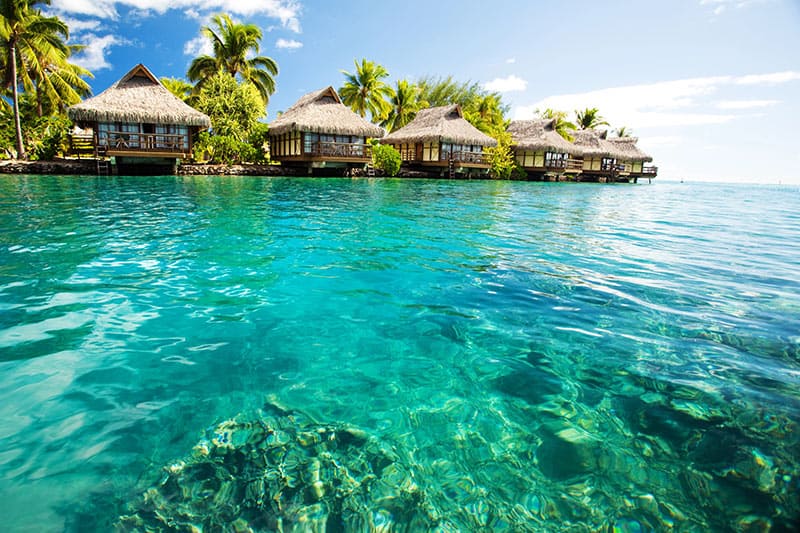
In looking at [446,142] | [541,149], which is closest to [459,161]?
[446,142]

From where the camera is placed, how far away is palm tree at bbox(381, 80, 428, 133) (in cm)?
3828

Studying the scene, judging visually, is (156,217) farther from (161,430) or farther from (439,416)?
(439,416)

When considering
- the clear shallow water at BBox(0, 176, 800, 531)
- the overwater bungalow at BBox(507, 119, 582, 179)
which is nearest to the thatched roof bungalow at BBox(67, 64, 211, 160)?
the clear shallow water at BBox(0, 176, 800, 531)

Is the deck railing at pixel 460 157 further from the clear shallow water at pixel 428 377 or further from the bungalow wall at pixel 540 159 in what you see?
the clear shallow water at pixel 428 377

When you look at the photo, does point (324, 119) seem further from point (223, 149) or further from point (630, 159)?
point (630, 159)

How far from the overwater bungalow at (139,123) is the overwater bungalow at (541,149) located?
2588 cm

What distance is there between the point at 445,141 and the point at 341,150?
8.35 m

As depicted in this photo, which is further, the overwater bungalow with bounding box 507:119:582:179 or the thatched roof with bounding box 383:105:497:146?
the overwater bungalow with bounding box 507:119:582:179

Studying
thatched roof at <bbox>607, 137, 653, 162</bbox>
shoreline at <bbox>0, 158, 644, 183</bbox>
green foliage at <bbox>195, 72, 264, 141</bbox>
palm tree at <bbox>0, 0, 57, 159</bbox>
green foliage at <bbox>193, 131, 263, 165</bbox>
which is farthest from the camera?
thatched roof at <bbox>607, 137, 653, 162</bbox>

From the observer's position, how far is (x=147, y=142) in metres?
21.2

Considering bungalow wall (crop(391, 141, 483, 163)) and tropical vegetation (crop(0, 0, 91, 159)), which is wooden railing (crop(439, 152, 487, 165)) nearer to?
bungalow wall (crop(391, 141, 483, 163))

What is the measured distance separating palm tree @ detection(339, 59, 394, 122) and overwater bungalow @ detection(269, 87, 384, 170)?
758 cm

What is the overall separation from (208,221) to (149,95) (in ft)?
59.6

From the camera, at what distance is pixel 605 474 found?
197 centimetres
